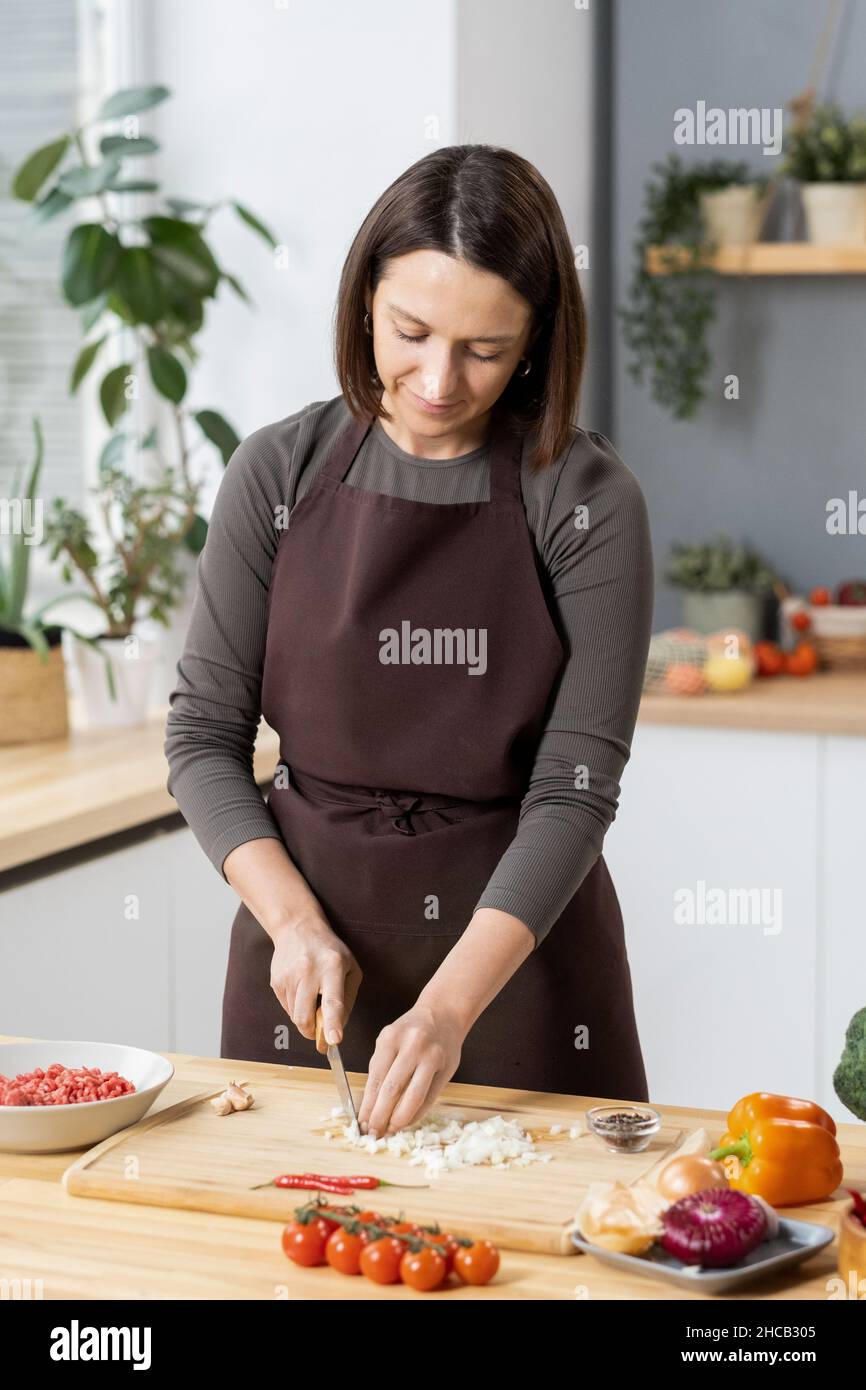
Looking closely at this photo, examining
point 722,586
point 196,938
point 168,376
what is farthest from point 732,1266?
point 722,586

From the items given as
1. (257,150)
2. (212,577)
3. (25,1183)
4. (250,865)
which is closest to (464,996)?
(250,865)

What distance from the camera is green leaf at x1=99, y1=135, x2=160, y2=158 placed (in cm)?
284

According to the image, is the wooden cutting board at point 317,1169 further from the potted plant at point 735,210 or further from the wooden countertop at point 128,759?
the potted plant at point 735,210

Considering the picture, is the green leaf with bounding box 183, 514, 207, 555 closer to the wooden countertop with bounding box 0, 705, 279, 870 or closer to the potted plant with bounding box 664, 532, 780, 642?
the wooden countertop with bounding box 0, 705, 279, 870

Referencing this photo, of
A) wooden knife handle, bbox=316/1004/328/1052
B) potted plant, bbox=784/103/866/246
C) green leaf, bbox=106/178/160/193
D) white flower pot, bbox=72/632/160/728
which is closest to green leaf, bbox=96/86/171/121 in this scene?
green leaf, bbox=106/178/160/193

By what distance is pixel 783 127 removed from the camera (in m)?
3.38

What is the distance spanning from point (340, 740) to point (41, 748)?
4.29 feet

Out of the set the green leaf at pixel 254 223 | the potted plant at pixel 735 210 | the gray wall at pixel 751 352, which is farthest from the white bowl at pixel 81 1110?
the potted plant at pixel 735 210

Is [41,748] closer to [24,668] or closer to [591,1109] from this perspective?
[24,668]

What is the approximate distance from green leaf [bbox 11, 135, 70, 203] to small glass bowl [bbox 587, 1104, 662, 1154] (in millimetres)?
2156

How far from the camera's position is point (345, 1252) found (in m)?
1.06

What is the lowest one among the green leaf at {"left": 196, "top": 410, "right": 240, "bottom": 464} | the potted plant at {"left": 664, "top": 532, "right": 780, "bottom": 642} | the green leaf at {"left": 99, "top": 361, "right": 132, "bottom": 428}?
the potted plant at {"left": 664, "top": 532, "right": 780, "bottom": 642}

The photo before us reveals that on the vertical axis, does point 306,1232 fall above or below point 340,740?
below

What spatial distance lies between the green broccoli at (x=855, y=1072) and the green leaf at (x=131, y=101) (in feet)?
6.96
